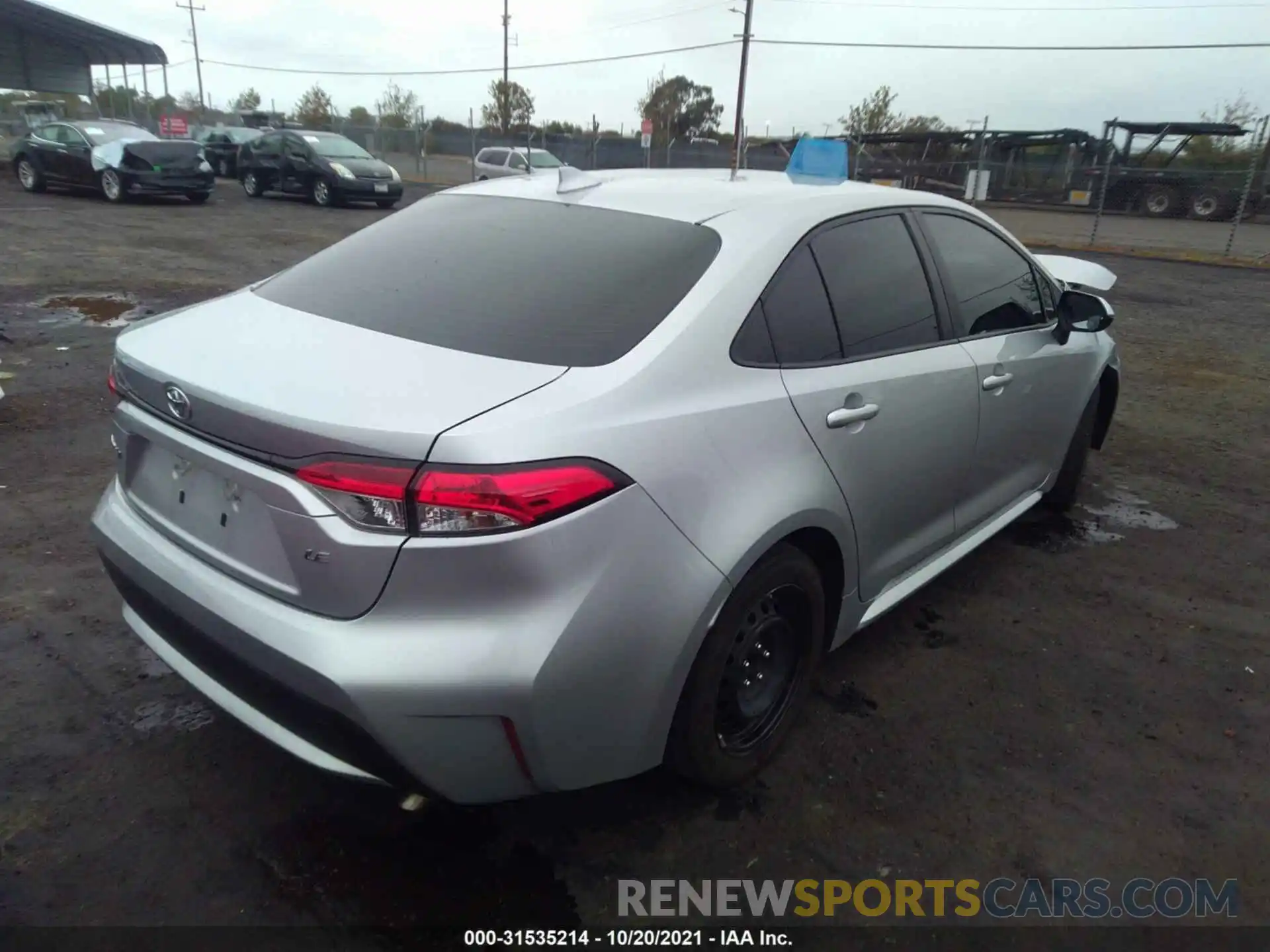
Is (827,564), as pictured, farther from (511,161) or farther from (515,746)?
(511,161)

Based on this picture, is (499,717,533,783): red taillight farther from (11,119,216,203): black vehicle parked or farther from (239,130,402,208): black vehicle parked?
(239,130,402,208): black vehicle parked

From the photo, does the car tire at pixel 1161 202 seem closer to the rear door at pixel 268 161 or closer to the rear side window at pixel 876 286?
the rear door at pixel 268 161

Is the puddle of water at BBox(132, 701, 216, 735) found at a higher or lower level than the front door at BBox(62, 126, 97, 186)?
lower

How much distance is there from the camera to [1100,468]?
550 centimetres

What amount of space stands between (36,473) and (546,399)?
3950mm

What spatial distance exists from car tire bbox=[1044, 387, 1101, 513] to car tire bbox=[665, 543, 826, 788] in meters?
2.29

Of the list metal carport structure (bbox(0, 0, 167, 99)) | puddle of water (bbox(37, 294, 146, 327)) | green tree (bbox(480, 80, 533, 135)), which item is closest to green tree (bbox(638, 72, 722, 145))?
green tree (bbox(480, 80, 533, 135))

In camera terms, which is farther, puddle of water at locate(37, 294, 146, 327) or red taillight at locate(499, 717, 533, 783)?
puddle of water at locate(37, 294, 146, 327)

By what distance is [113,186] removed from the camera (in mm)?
17938

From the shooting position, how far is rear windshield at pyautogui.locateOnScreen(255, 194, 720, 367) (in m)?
2.26

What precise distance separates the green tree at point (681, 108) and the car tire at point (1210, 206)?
38066 millimetres

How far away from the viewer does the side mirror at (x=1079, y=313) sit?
3818 mm

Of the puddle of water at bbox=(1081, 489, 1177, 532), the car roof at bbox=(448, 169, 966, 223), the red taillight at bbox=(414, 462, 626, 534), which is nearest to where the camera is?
the red taillight at bbox=(414, 462, 626, 534)

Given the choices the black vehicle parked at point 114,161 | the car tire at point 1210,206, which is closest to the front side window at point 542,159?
the black vehicle parked at point 114,161
